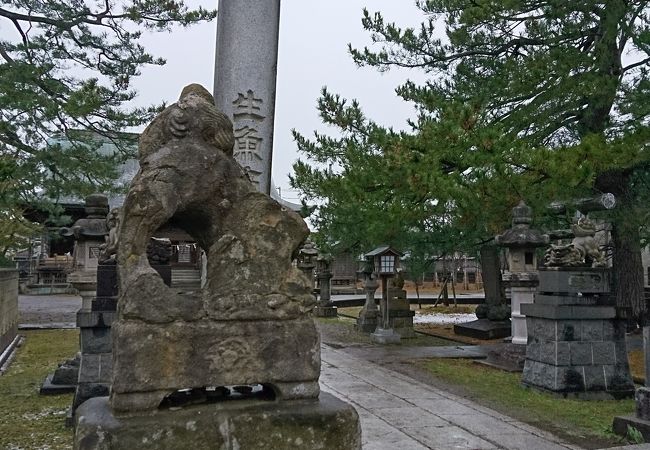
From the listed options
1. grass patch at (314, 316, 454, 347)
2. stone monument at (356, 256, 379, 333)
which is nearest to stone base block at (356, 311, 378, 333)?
stone monument at (356, 256, 379, 333)

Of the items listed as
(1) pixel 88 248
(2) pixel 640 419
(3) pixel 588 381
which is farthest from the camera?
(1) pixel 88 248

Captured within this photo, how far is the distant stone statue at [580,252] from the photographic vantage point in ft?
24.4

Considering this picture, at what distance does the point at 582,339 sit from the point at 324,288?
12.3 metres

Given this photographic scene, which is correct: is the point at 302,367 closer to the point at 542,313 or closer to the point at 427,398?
the point at 427,398

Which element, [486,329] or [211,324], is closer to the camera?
[211,324]

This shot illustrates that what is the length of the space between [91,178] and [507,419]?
30.6ft

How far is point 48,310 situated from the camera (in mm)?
19094

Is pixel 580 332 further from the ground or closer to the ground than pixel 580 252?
closer to the ground

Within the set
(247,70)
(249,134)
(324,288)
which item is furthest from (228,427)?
(324,288)

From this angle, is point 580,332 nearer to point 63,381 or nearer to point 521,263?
point 521,263

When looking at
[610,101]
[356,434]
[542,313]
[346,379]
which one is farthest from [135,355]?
Result: [610,101]

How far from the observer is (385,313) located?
42.4 feet

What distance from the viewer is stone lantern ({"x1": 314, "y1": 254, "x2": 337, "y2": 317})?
18.1 metres

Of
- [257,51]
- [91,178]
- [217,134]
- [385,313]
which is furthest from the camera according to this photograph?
[385,313]
